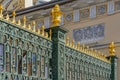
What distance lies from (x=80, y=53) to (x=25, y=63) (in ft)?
6.96

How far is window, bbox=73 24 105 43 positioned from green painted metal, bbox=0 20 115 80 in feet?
15.7

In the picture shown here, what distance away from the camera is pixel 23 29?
6.24 metres

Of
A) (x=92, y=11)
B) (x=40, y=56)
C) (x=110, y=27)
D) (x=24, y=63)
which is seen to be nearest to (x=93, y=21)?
(x=92, y=11)

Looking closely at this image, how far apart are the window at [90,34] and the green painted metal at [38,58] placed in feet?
15.7

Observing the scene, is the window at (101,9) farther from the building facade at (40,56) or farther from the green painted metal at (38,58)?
the green painted metal at (38,58)

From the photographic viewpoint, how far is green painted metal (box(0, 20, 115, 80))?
579 cm

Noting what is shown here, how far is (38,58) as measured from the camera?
6.61m

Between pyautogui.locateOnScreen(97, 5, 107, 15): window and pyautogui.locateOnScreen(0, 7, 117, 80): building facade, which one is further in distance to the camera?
pyautogui.locateOnScreen(97, 5, 107, 15): window

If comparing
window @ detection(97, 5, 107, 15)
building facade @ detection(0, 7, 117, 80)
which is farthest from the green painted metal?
window @ detection(97, 5, 107, 15)

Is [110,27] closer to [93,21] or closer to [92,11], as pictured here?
[93,21]

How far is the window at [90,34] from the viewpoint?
43.6 ft

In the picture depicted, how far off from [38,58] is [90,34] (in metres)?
7.05

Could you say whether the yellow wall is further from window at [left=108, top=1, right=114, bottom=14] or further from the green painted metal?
the green painted metal

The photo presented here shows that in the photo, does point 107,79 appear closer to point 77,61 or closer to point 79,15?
point 77,61
